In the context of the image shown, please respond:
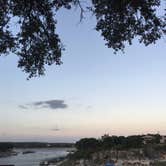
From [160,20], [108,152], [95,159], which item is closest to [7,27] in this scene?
[160,20]

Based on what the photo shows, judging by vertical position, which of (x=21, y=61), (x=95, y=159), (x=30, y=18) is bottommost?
(x=21, y=61)

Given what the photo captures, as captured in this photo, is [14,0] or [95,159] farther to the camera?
[95,159]

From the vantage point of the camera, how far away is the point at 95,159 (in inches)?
7057

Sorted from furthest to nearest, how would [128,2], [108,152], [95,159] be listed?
[108,152]
[95,159]
[128,2]

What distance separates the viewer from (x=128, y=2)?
1116 centimetres

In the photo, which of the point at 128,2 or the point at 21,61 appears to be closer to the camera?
the point at 128,2

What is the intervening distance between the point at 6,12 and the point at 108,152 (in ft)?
603

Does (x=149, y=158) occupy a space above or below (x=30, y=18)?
above

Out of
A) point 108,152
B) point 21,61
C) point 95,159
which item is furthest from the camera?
point 108,152

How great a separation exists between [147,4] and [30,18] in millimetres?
2398

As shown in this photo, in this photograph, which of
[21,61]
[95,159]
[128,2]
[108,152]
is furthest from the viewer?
[108,152]

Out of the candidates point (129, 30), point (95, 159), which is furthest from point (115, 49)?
point (95, 159)

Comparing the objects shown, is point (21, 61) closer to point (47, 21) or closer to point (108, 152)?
point (47, 21)

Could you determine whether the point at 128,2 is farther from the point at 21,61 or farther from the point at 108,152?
the point at 108,152
